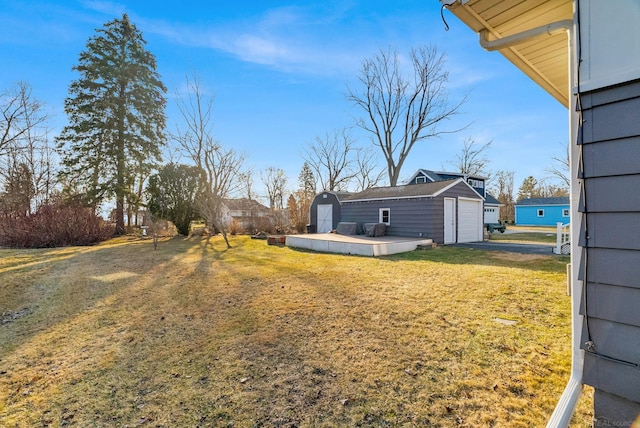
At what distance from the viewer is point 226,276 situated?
6.35 metres

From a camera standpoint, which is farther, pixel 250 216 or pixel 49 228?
pixel 250 216

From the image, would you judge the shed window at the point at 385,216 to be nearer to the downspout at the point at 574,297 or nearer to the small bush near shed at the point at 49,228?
the downspout at the point at 574,297

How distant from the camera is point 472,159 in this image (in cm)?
2869

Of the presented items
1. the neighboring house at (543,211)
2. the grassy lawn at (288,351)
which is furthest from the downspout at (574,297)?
the neighboring house at (543,211)

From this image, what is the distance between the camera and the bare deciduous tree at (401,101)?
2044 cm

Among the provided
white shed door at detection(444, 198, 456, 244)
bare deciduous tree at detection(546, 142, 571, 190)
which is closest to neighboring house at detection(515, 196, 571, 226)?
bare deciduous tree at detection(546, 142, 571, 190)

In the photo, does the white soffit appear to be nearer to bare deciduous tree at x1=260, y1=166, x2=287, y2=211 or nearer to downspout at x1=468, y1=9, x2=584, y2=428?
downspout at x1=468, y1=9, x2=584, y2=428

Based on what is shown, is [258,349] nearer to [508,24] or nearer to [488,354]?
[488,354]

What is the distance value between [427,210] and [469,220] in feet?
9.29

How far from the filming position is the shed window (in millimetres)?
12743

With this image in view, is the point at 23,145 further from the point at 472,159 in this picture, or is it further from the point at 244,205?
the point at 472,159

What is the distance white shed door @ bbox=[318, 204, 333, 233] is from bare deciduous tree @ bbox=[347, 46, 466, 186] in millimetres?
7189

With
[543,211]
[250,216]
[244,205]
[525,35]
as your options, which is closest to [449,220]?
[525,35]

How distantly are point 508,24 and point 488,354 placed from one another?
281cm
